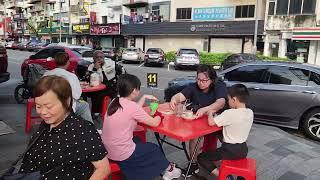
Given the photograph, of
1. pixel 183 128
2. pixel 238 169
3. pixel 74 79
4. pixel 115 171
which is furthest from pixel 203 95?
pixel 74 79

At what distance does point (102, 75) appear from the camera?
7.32m

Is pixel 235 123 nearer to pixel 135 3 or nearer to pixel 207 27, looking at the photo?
pixel 207 27

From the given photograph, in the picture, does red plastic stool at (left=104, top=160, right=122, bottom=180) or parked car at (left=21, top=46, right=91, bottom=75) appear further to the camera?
parked car at (left=21, top=46, right=91, bottom=75)

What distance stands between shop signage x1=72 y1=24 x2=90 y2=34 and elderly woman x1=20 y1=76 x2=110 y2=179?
149 feet

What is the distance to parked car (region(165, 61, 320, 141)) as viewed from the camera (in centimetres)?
652

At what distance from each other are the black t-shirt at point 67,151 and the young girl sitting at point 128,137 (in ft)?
3.03

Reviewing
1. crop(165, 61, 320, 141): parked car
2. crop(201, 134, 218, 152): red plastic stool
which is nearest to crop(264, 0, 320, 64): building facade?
crop(165, 61, 320, 141): parked car

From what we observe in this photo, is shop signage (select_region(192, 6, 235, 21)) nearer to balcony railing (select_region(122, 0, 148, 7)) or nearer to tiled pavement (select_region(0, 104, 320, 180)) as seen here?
balcony railing (select_region(122, 0, 148, 7))

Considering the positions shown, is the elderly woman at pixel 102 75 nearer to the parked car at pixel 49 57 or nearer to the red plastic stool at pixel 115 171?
the red plastic stool at pixel 115 171

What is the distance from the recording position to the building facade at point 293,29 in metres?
23.9

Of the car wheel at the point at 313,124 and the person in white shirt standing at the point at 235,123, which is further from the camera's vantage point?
the car wheel at the point at 313,124

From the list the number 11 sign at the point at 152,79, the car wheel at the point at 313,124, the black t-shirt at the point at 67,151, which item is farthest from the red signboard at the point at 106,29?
the black t-shirt at the point at 67,151

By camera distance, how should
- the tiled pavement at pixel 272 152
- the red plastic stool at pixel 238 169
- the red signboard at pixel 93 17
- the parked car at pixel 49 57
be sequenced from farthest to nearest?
1. the red signboard at pixel 93 17
2. the parked car at pixel 49 57
3. the tiled pavement at pixel 272 152
4. the red plastic stool at pixel 238 169

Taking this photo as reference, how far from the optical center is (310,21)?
24.2 meters
